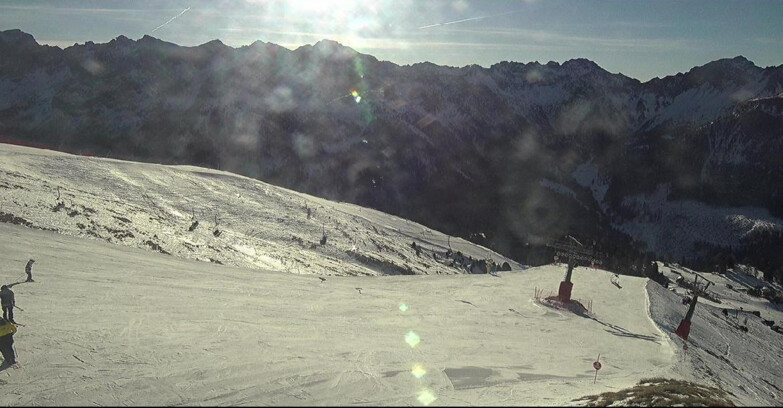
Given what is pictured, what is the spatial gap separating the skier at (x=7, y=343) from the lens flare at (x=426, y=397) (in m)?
13.2

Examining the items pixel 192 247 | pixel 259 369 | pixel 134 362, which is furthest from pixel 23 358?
pixel 192 247

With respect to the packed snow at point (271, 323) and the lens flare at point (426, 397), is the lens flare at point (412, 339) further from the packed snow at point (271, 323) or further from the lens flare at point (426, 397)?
the lens flare at point (426, 397)

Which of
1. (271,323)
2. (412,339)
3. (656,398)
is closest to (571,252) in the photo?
(412,339)

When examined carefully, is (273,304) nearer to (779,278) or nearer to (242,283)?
(242,283)

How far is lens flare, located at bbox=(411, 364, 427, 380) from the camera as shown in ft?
58.0

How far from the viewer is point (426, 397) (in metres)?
15.4

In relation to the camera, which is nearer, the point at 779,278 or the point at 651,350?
the point at 651,350

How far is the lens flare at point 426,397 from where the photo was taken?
14.9m

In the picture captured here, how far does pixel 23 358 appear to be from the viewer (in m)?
16.6

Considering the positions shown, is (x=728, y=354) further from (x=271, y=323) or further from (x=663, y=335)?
(x=271, y=323)

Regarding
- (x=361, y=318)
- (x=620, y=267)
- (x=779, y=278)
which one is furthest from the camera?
(x=779, y=278)

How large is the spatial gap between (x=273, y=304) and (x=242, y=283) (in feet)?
17.4

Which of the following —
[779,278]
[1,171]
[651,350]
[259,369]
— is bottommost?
[779,278]

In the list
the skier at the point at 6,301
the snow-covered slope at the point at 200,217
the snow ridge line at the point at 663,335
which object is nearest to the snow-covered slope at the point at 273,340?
the snow ridge line at the point at 663,335
